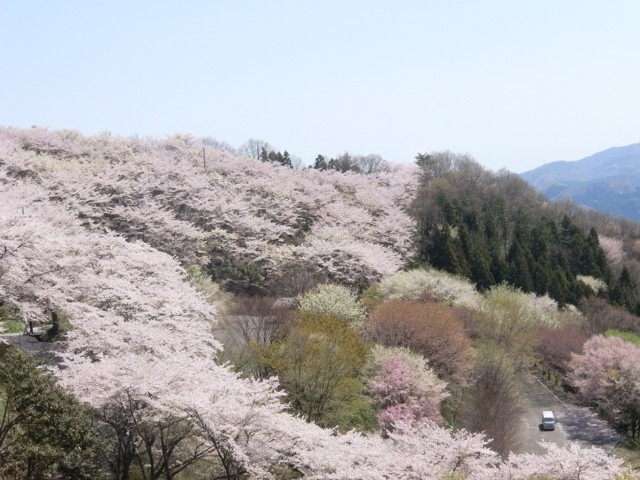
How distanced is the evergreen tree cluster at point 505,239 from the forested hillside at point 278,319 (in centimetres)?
33

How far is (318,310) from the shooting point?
31156 millimetres

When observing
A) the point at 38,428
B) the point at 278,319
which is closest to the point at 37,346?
the point at 278,319

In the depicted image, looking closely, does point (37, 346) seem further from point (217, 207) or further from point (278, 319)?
point (217, 207)

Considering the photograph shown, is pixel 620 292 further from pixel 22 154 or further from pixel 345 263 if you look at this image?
pixel 22 154

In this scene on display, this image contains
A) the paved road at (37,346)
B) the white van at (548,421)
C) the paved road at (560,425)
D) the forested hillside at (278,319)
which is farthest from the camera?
the white van at (548,421)

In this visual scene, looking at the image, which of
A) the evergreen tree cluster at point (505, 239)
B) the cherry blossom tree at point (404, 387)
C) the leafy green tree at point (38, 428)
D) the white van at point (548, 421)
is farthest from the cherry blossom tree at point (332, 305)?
the evergreen tree cluster at point (505, 239)

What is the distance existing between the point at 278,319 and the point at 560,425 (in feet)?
57.7

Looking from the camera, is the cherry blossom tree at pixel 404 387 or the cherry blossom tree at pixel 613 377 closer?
the cherry blossom tree at pixel 404 387

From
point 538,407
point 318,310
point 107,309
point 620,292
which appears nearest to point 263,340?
point 318,310

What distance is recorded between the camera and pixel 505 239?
67375 millimetres

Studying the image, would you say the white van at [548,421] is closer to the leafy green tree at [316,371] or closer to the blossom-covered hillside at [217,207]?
the leafy green tree at [316,371]

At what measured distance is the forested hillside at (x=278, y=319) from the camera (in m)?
13.7

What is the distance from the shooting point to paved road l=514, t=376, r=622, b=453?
29.9m

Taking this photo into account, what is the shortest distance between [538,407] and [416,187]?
43.9 m
